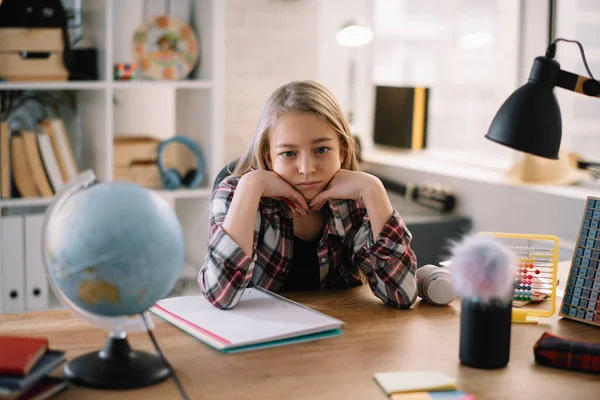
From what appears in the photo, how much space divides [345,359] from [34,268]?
1.99 m

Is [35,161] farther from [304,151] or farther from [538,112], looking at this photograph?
[538,112]

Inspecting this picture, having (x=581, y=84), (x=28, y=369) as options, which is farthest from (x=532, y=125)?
(x=28, y=369)

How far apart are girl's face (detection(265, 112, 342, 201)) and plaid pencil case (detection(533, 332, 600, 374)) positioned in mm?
636

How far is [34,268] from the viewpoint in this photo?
9.74 feet

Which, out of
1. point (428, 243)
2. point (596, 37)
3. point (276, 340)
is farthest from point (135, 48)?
point (276, 340)

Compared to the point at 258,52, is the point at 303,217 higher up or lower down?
lower down

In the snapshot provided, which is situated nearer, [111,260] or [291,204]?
[111,260]

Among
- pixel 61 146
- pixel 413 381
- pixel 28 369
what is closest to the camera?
pixel 28 369

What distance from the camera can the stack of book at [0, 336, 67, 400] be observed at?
1.05 m

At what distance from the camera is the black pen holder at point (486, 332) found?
125 centimetres

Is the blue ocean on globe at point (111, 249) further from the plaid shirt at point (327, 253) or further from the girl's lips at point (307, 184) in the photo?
the girl's lips at point (307, 184)

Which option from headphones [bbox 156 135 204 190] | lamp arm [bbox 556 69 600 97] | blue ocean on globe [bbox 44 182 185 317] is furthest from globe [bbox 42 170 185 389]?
headphones [bbox 156 135 204 190]

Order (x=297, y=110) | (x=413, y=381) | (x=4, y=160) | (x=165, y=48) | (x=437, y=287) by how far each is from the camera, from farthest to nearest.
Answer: (x=165, y=48), (x=4, y=160), (x=297, y=110), (x=437, y=287), (x=413, y=381)

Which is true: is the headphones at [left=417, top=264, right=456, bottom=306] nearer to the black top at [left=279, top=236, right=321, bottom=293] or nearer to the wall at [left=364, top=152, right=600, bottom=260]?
the black top at [left=279, top=236, right=321, bottom=293]
